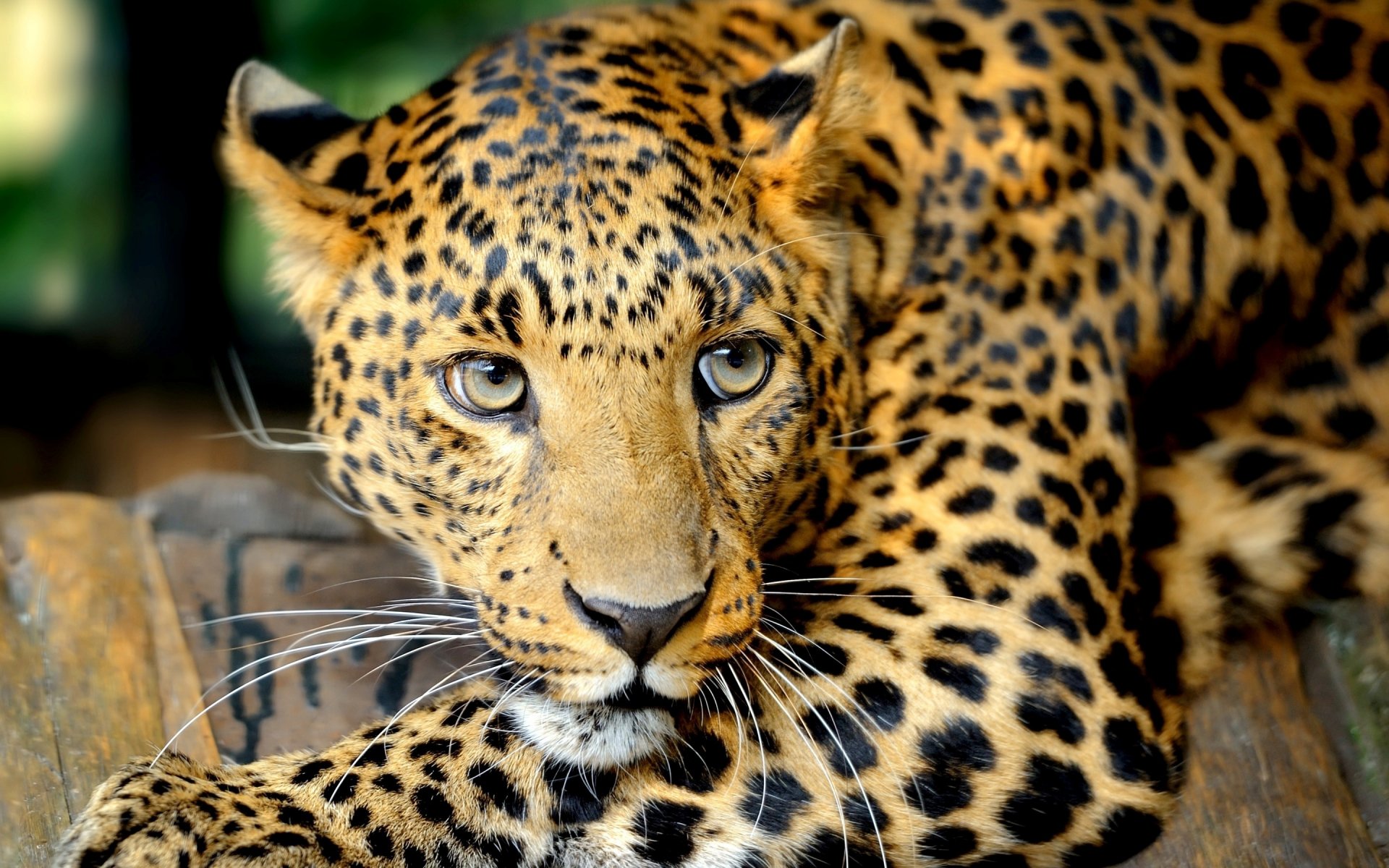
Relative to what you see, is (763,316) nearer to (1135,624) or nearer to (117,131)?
(1135,624)

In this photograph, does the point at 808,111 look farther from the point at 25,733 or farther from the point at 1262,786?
the point at 25,733

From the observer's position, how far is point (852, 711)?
3.76 m

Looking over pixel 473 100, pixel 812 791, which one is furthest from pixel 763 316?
pixel 812 791

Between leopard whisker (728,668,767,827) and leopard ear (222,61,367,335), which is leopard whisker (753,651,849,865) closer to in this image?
leopard whisker (728,668,767,827)

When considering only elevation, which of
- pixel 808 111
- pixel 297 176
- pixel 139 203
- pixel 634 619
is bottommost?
pixel 139 203

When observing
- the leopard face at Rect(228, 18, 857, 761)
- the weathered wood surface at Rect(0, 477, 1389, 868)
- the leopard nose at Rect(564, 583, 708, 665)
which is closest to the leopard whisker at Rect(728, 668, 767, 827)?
the leopard face at Rect(228, 18, 857, 761)

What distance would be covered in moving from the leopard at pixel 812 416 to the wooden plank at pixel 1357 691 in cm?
12

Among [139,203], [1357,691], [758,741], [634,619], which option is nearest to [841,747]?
[758,741]

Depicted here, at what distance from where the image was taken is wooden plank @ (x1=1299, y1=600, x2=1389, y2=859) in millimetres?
4270

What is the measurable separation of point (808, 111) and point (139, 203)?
5431 mm

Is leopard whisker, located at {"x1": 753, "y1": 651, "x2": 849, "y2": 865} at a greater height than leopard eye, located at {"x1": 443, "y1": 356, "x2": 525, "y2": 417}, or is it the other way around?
leopard eye, located at {"x1": 443, "y1": 356, "x2": 525, "y2": 417}

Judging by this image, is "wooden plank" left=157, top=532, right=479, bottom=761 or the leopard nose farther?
"wooden plank" left=157, top=532, right=479, bottom=761

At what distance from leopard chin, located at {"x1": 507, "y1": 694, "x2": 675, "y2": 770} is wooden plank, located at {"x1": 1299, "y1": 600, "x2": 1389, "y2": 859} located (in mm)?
2154

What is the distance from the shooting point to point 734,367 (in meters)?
3.74
